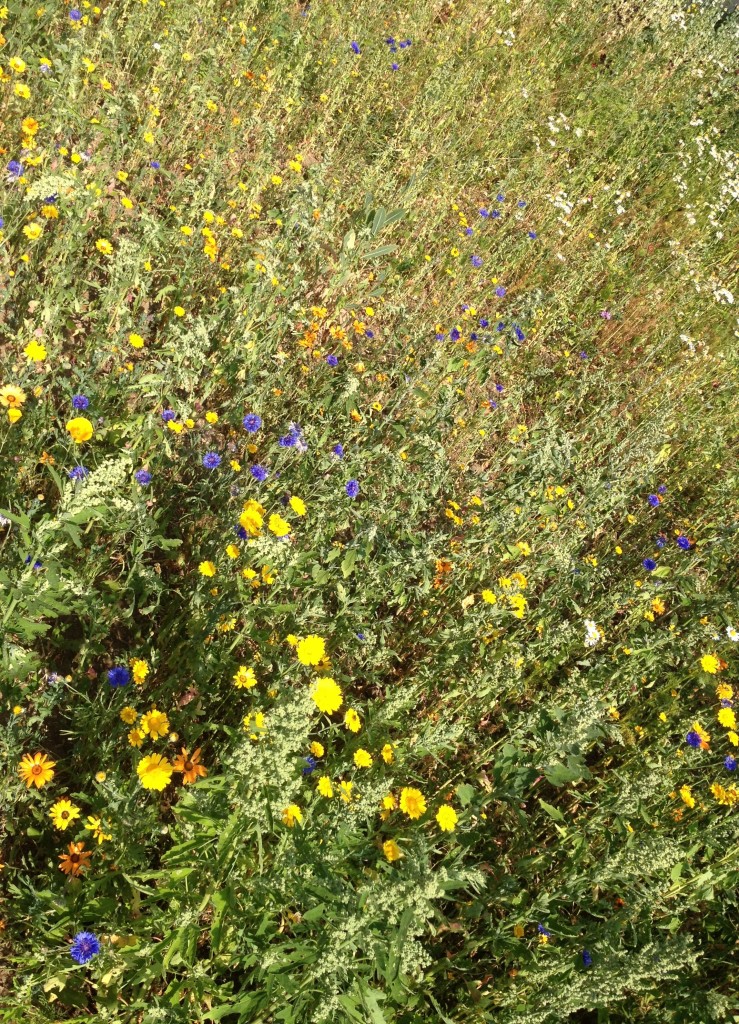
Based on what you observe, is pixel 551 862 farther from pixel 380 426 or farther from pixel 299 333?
pixel 299 333

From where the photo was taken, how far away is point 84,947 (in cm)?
169

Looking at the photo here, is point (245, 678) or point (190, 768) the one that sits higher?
point (245, 678)

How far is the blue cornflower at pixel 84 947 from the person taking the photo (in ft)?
5.49

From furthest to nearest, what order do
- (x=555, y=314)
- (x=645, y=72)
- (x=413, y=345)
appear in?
(x=645, y=72) → (x=555, y=314) → (x=413, y=345)

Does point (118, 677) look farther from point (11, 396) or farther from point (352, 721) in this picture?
point (11, 396)

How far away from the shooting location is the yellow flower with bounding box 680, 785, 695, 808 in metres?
2.81

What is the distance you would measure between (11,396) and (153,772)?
4.54 feet

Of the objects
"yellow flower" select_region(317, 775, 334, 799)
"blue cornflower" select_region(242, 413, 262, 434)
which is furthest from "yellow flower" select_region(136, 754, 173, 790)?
"blue cornflower" select_region(242, 413, 262, 434)

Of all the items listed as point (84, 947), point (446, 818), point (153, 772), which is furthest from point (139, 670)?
point (446, 818)

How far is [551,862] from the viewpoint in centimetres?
258

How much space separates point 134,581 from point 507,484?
195 centimetres

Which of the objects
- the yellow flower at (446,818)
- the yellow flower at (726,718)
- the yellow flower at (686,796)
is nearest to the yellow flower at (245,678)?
the yellow flower at (446,818)

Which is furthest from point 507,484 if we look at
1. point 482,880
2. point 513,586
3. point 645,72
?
point 645,72

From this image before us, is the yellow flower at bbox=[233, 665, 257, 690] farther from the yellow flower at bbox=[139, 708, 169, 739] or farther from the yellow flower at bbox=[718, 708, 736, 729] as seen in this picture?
the yellow flower at bbox=[718, 708, 736, 729]
